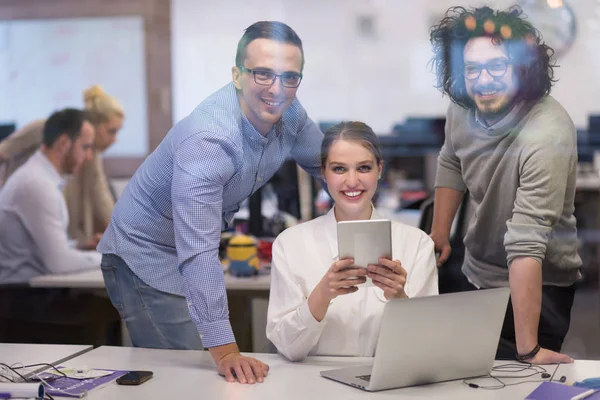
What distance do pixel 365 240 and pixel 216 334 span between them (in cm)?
51

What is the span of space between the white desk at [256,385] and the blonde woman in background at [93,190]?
213 cm

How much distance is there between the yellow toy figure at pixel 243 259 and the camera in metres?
3.38

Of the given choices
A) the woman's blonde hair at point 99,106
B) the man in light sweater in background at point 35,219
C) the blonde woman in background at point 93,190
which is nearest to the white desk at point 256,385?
the man in light sweater in background at point 35,219

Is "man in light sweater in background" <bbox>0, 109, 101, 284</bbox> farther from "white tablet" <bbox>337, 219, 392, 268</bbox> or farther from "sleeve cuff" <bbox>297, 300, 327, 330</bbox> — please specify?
"white tablet" <bbox>337, 219, 392, 268</bbox>

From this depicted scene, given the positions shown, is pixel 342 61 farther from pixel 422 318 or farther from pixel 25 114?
pixel 422 318

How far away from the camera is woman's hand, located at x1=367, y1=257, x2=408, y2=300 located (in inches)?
76.9

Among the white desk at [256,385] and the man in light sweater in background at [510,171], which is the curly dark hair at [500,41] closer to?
the man in light sweater in background at [510,171]

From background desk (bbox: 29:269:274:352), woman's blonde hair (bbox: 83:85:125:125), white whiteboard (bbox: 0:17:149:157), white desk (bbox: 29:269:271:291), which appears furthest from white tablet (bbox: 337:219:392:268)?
woman's blonde hair (bbox: 83:85:125:125)

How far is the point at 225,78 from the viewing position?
8.96 feet

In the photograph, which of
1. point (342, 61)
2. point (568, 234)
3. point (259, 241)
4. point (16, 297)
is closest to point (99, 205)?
point (16, 297)

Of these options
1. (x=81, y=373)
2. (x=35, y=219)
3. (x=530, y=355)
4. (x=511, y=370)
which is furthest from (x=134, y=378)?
(x=35, y=219)

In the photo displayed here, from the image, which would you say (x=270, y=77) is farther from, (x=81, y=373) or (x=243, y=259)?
(x=243, y=259)

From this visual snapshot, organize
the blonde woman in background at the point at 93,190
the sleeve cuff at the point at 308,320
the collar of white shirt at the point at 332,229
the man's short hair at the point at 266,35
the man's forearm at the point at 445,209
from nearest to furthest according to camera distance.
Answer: the sleeve cuff at the point at 308,320 < the collar of white shirt at the point at 332,229 < the man's short hair at the point at 266,35 < the man's forearm at the point at 445,209 < the blonde woman in background at the point at 93,190

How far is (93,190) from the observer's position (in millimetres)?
4547
